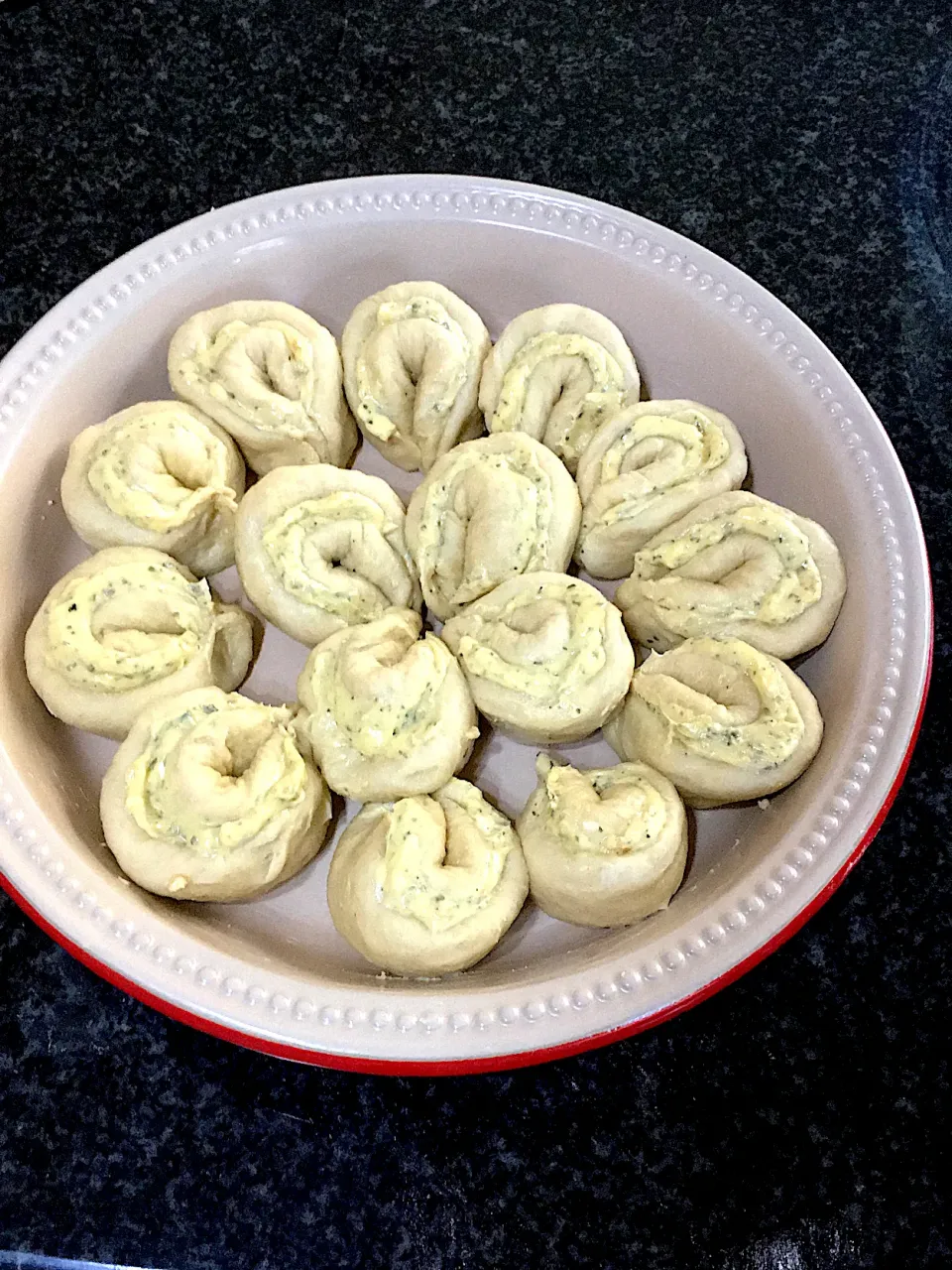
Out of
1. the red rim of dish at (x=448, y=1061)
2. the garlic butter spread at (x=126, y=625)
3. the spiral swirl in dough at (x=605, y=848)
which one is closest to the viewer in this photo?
the red rim of dish at (x=448, y=1061)

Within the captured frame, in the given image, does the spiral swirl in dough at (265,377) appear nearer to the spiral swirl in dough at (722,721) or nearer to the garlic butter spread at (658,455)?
the garlic butter spread at (658,455)

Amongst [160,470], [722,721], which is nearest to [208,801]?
[160,470]

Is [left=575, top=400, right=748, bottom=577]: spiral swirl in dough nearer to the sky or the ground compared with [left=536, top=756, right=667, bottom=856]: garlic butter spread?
nearer to the sky

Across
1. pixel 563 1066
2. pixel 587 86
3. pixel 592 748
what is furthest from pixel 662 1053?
pixel 587 86

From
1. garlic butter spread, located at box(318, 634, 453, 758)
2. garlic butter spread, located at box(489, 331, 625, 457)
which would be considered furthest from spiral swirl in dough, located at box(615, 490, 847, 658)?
garlic butter spread, located at box(318, 634, 453, 758)

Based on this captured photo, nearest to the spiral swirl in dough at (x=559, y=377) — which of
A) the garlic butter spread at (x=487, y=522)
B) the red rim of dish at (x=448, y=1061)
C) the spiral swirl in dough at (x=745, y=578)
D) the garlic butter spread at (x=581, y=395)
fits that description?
the garlic butter spread at (x=581, y=395)

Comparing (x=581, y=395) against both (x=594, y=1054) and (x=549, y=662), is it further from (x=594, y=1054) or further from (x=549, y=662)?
(x=594, y=1054)

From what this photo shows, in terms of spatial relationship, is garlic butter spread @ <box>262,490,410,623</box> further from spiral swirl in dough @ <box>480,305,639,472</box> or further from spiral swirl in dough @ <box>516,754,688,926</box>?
spiral swirl in dough @ <box>516,754,688,926</box>
